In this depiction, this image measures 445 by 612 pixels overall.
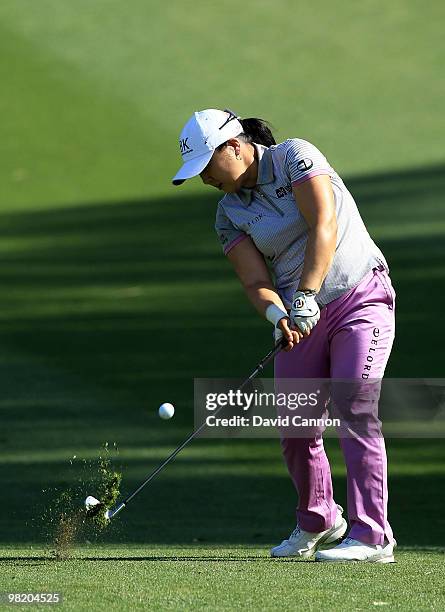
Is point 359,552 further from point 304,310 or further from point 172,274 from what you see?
point 172,274

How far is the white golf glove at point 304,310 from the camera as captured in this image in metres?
5.24

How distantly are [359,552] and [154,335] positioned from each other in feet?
20.9

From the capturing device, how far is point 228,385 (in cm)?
962

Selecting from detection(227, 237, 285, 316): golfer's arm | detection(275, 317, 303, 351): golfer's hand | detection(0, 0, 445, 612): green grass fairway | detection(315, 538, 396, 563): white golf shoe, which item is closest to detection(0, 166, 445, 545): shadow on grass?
detection(0, 0, 445, 612): green grass fairway

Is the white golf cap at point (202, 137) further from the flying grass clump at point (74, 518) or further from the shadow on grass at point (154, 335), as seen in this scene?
the shadow on grass at point (154, 335)

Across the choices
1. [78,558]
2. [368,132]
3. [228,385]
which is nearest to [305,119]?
[368,132]

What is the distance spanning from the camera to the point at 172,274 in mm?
13648

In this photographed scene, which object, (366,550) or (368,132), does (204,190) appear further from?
(366,550)

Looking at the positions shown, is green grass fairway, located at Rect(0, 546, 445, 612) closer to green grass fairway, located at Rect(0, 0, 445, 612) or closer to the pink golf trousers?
green grass fairway, located at Rect(0, 0, 445, 612)

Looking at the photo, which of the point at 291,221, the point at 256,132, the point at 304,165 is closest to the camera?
the point at 304,165

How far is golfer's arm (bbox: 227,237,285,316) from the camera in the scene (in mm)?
5648

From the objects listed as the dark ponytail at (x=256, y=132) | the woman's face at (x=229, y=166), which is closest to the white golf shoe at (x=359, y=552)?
the woman's face at (x=229, y=166)

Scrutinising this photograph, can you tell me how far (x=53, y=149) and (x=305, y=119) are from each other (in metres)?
3.65
